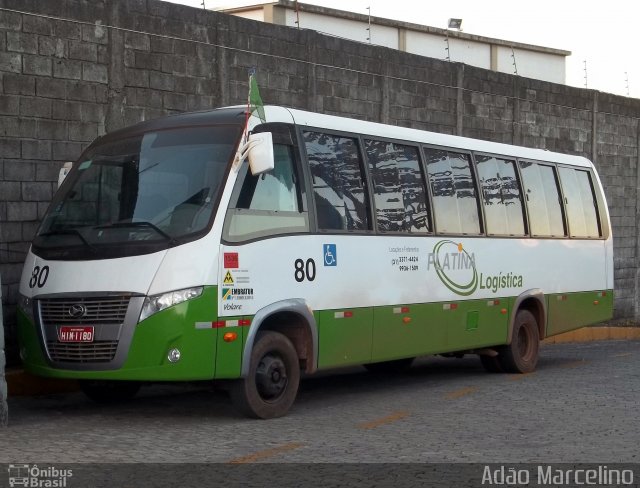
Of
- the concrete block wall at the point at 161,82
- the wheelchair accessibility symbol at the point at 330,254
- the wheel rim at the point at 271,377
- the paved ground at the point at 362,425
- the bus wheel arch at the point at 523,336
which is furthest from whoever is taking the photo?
the bus wheel arch at the point at 523,336

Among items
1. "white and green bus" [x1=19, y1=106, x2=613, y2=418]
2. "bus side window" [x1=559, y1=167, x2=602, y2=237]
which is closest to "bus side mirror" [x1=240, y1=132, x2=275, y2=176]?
"white and green bus" [x1=19, y1=106, x2=613, y2=418]

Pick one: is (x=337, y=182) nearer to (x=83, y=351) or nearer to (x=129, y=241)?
(x=129, y=241)

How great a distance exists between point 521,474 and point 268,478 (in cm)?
169

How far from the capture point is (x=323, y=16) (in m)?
36.3

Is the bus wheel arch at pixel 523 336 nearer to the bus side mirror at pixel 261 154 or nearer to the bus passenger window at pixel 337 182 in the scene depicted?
the bus passenger window at pixel 337 182

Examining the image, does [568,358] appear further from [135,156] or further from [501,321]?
[135,156]

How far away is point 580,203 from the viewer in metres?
17.3

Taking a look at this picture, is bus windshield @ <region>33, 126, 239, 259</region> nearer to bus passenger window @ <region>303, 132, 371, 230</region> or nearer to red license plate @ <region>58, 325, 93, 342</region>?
red license plate @ <region>58, 325, 93, 342</region>

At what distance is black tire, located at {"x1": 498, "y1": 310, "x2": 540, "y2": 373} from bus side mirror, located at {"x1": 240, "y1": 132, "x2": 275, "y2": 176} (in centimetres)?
595

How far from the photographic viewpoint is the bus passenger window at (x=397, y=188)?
12352 millimetres

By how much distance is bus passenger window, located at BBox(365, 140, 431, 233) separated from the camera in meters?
12.4

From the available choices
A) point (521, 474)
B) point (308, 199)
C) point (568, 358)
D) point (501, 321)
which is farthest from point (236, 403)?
point (568, 358)

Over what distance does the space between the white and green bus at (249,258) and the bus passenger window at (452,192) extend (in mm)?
30

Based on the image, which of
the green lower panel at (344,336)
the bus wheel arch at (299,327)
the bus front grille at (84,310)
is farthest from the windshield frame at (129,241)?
the green lower panel at (344,336)
